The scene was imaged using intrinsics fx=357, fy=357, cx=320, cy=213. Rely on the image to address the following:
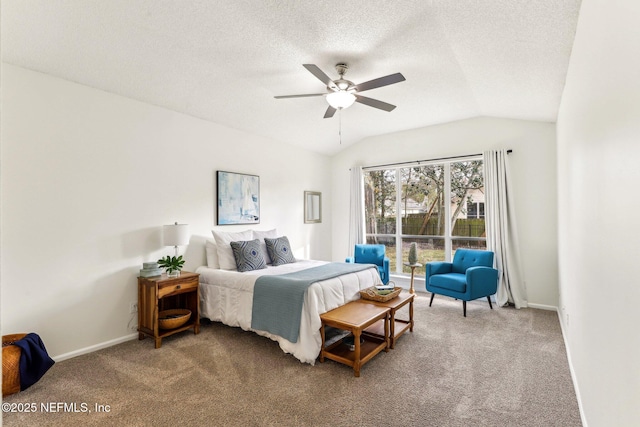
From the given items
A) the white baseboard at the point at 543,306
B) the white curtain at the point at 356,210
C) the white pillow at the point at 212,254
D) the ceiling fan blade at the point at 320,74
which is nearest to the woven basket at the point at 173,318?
the white pillow at the point at 212,254

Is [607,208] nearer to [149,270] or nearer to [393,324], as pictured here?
[393,324]

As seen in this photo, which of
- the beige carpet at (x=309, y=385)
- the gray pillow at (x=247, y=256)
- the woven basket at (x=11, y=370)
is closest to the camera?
the beige carpet at (x=309, y=385)

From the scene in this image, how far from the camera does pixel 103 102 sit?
361 centimetres

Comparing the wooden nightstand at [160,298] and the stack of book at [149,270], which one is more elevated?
the stack of book at [149,270]

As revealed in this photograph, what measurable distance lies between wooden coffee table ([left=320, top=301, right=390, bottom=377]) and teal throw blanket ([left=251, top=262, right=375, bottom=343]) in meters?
0.27

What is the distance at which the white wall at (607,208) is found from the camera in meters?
1.37

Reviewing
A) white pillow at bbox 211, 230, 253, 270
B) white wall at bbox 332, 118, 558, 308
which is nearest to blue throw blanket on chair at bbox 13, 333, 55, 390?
white pillow at bbox 211, 230, 253, 270

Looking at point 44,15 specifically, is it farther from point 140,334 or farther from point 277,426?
point 277,426

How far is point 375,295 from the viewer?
12.2ft

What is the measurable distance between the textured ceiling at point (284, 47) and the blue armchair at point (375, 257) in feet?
7.59

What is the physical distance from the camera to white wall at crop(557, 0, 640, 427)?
4.48 feet

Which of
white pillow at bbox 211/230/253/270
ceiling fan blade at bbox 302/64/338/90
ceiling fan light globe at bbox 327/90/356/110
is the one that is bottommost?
white pillow at bbox 211/230/253/270

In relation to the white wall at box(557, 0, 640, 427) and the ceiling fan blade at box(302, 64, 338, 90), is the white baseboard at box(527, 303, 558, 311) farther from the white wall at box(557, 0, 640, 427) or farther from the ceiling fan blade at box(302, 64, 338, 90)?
the ceiling fan blade at box(302, 64, 338, 90)

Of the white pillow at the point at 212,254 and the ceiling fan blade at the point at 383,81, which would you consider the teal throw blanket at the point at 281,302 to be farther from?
the ceiling fan blade at the point at 383,81
